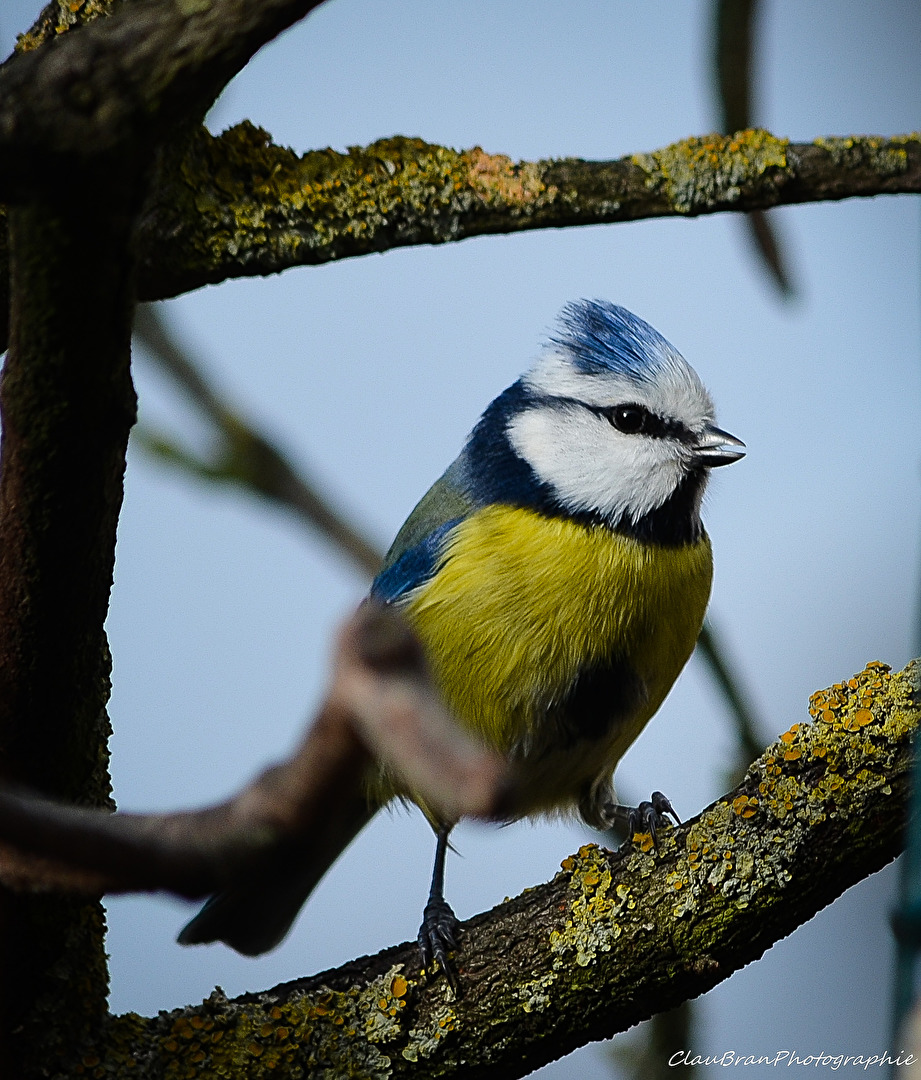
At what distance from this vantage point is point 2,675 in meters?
1.21

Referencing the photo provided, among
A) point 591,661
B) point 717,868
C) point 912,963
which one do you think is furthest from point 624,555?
point 912,963

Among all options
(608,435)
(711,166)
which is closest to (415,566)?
(608,435)

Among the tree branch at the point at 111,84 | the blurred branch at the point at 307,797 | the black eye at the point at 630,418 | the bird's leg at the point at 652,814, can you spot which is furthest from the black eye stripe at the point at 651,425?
the blurred branch at the point at 307,797

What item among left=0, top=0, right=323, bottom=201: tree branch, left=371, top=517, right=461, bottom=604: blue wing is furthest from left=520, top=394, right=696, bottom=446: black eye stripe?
left=0, top=0, right=323, bottom=201: tree branch

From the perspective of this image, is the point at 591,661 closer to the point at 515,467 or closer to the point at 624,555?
the point at 624,555

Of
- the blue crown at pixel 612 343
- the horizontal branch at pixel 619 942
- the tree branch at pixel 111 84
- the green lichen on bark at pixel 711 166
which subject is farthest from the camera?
the blue crown at pixel 612 343

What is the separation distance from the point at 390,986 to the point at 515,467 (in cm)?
101

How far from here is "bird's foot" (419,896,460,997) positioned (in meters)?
1.49

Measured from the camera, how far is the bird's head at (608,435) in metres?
2.06

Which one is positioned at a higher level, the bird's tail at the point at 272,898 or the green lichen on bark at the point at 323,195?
the green lichen on bark at the point at 323,195

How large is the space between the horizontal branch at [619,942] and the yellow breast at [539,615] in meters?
0.45

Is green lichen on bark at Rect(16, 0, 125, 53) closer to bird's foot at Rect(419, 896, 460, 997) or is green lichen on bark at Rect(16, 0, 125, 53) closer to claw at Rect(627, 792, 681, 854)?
bird's foot at Rect(419, 896, 460, 997)

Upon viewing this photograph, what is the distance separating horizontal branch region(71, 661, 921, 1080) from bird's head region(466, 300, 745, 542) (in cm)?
70

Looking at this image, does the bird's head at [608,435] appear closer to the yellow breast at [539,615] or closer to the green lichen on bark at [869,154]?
the yellow breast at [539,615]
